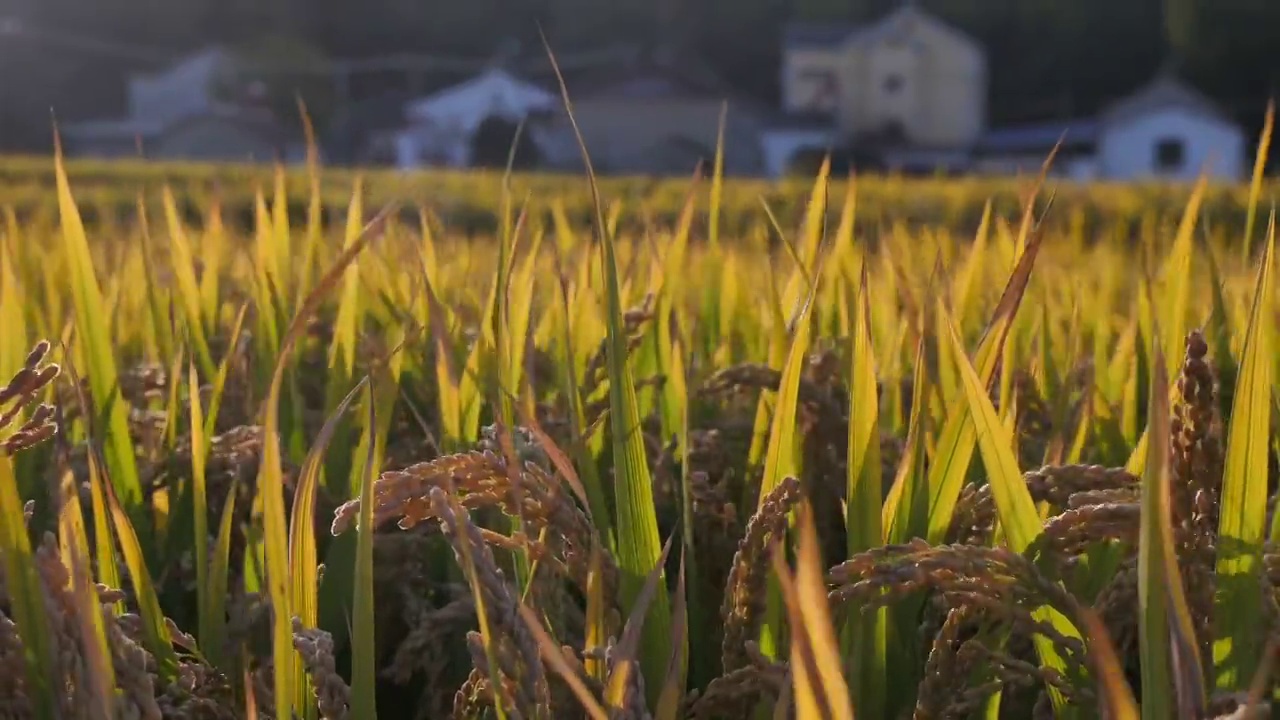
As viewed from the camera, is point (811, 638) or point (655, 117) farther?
point (655, 117)

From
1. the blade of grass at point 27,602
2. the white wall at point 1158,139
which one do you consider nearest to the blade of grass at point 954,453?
the blade of grass at point 27,602

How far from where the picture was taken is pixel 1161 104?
35.9 metres

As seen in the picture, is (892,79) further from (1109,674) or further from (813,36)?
(1109,674)

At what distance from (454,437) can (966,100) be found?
43411 millimetres

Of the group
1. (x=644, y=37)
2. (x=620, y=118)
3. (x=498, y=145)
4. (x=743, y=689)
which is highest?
(x=644, y=37)

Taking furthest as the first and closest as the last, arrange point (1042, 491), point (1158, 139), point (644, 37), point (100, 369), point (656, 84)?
point (644, 37) < point (656, 84) < point (1158, 139) < point (100, 369) < point (1042, 491)

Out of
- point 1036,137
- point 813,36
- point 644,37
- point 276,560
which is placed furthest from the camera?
point 644,37

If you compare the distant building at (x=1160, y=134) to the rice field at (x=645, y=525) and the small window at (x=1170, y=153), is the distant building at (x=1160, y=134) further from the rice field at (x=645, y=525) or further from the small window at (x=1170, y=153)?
the rice field at (x=645, y=525)

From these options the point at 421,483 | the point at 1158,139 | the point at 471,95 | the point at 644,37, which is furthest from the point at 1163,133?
the point at 421,483

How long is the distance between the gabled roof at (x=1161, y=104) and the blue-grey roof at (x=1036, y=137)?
0.68 m

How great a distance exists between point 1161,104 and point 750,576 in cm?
3899

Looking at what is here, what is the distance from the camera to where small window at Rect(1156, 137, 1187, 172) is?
36594 mm

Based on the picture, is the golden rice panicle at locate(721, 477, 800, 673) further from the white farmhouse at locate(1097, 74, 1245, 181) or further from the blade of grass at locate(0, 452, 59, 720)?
the white farmhouse at locate(1097, 74, 1245, 181)

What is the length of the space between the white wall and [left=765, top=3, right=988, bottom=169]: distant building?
5.16 m
